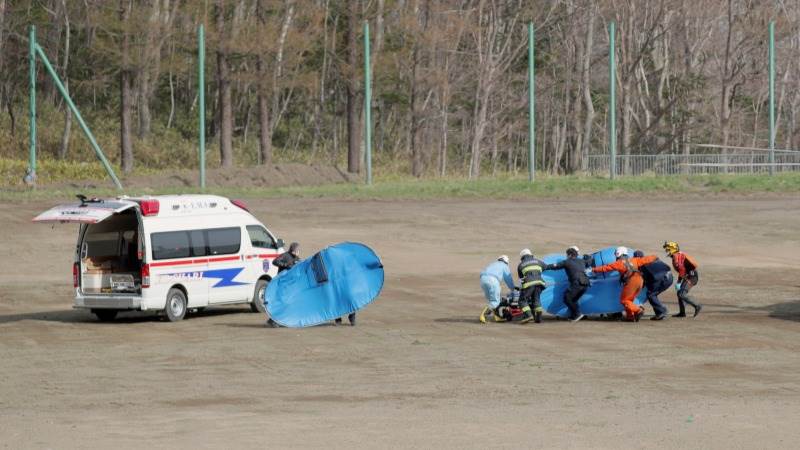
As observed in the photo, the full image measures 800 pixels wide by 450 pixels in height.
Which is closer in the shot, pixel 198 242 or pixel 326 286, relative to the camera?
pixel 326 286

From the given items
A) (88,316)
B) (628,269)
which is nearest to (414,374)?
(628,269)

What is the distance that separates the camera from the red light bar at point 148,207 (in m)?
27.0

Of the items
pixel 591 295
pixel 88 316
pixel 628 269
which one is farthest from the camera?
pixel 88 316

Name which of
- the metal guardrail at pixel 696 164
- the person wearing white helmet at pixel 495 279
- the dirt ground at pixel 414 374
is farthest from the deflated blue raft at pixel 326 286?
the metal guardrail at pixel 696 164

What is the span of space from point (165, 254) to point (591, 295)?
766cm

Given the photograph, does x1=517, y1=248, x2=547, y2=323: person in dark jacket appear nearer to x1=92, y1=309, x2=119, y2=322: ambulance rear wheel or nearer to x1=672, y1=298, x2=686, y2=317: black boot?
x1=672, y1=298, x2=686, y2=317: black boot

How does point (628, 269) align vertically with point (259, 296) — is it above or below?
above

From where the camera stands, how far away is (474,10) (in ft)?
251

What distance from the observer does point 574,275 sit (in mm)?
26125

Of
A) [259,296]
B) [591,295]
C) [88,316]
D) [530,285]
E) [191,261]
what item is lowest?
[88,316]

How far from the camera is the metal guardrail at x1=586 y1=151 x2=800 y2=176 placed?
65375mm

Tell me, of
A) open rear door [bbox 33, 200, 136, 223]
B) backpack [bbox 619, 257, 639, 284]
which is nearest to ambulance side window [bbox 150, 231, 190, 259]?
open rear door [bbox 33, 200, 136, 223]

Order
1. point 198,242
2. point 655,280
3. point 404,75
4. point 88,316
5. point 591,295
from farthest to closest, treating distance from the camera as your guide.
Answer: point 404,75 < point 88,316 < point 198,242 < point 591,295 < point 655,280

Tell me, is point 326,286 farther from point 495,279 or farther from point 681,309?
point 681,309
